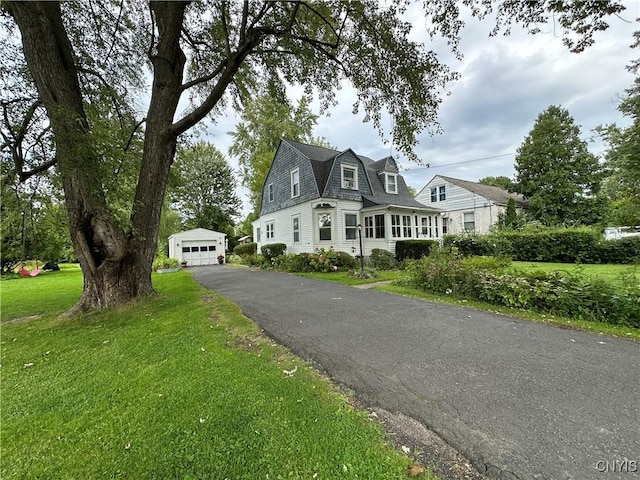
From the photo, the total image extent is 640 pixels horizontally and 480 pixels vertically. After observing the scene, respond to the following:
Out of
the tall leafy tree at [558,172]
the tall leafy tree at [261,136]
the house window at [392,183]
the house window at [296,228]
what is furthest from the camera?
the tall leafy tree at [261,136]

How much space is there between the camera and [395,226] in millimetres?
14438

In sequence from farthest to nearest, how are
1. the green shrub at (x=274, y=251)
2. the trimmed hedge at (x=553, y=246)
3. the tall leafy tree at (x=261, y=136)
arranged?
1. the tall leafy tree at (x=261, y=136)
2. the green shrub at (x=274, y=251)
3. the trimmed hedge at (x=553, y=246)

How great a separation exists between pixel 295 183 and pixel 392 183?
20.6 ft

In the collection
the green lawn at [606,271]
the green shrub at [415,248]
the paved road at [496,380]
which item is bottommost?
the paved road at [496,380]

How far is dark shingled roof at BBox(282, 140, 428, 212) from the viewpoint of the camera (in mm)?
14500

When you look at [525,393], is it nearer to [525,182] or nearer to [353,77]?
[353,77]

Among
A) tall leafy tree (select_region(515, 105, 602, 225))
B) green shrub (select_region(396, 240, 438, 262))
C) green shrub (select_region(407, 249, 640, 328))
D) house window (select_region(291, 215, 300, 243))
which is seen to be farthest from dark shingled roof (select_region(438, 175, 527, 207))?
green shrub (select_region(407, 249, 640, 328))

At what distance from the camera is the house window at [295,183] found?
15416 mm

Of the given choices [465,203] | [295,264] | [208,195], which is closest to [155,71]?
[295,264]

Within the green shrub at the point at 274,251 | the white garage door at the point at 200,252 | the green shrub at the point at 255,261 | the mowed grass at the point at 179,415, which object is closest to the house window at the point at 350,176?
the green shrub at the point at 274,251

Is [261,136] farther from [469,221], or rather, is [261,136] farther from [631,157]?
[631,157]

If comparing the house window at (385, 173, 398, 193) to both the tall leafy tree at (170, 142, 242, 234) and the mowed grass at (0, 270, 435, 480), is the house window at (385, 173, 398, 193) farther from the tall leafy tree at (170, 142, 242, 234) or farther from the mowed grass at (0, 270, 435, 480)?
the tall leafy tree at (170, 142, 242, 234)

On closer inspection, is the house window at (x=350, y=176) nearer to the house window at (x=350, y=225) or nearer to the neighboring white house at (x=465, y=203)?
the house window at (x=350, y=225)

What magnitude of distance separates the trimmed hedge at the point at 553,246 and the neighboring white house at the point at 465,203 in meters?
5.68
